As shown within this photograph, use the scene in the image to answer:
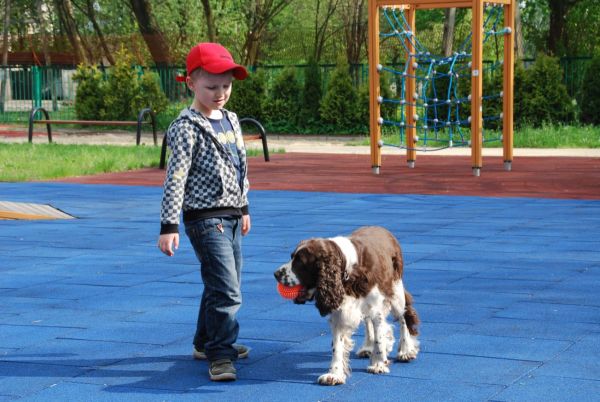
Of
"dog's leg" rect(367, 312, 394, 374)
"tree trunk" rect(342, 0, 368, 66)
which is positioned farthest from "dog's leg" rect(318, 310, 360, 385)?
"tree trunk" rect(342, 0, 368, 66)

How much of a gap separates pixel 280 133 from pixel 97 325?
21848 millimetres

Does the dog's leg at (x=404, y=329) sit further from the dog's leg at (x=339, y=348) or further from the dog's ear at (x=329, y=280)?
the dog's ear at (x=329, y=280)

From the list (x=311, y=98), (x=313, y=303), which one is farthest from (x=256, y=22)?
(x=313, y=303)

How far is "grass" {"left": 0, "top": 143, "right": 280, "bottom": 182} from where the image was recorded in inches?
646

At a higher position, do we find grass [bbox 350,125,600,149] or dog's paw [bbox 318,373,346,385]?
grass [bbox 350,125,600,149]

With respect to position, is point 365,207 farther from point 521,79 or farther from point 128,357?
point 521,79

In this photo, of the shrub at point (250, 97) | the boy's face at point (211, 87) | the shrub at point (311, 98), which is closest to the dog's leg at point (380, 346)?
the boy's face at point (211, 87)

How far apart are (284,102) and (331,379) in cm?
2367

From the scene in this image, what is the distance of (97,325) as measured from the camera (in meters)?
6.45

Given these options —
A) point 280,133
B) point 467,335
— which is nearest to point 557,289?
point 467,335

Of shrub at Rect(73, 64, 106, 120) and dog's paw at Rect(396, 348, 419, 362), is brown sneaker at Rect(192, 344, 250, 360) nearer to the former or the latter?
dog's paw at Rect(396, 348, 419, 362)

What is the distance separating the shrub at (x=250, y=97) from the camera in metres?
28.7

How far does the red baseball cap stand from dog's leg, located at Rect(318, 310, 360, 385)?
4.26ft

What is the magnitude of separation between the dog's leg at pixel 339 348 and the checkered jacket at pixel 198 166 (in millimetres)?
824
